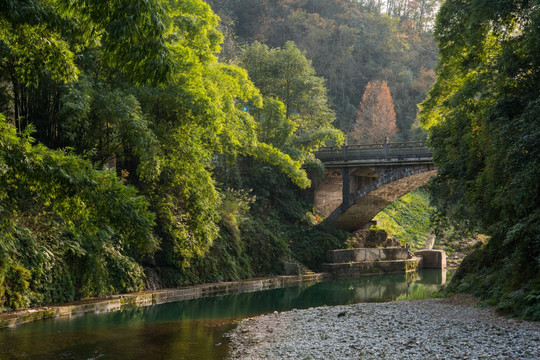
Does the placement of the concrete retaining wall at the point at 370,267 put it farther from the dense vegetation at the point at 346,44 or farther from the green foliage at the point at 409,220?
the dense vegetation at the point at 346,44

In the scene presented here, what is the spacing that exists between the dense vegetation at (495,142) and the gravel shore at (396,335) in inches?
32.4

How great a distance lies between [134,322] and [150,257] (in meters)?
5.54

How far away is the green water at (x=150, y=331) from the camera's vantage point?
931 cm

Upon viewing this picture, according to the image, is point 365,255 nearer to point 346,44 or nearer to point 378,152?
point 378,152

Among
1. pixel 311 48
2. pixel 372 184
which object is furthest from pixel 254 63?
pixel 311 48

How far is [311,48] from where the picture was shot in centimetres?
5981

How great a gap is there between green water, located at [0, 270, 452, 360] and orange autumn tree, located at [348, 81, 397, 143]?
3271 centimetres

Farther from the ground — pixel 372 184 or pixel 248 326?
pixel 372 184

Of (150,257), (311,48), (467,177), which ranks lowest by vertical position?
(150,257)

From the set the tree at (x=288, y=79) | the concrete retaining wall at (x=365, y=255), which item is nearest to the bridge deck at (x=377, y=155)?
the tree at (x=288, y=79)

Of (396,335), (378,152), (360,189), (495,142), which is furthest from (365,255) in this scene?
(396,335)

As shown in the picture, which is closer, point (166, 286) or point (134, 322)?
point (134, 322)

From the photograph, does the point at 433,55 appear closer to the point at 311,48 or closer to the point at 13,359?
the point at 311,48

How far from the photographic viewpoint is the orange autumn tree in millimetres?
51125
